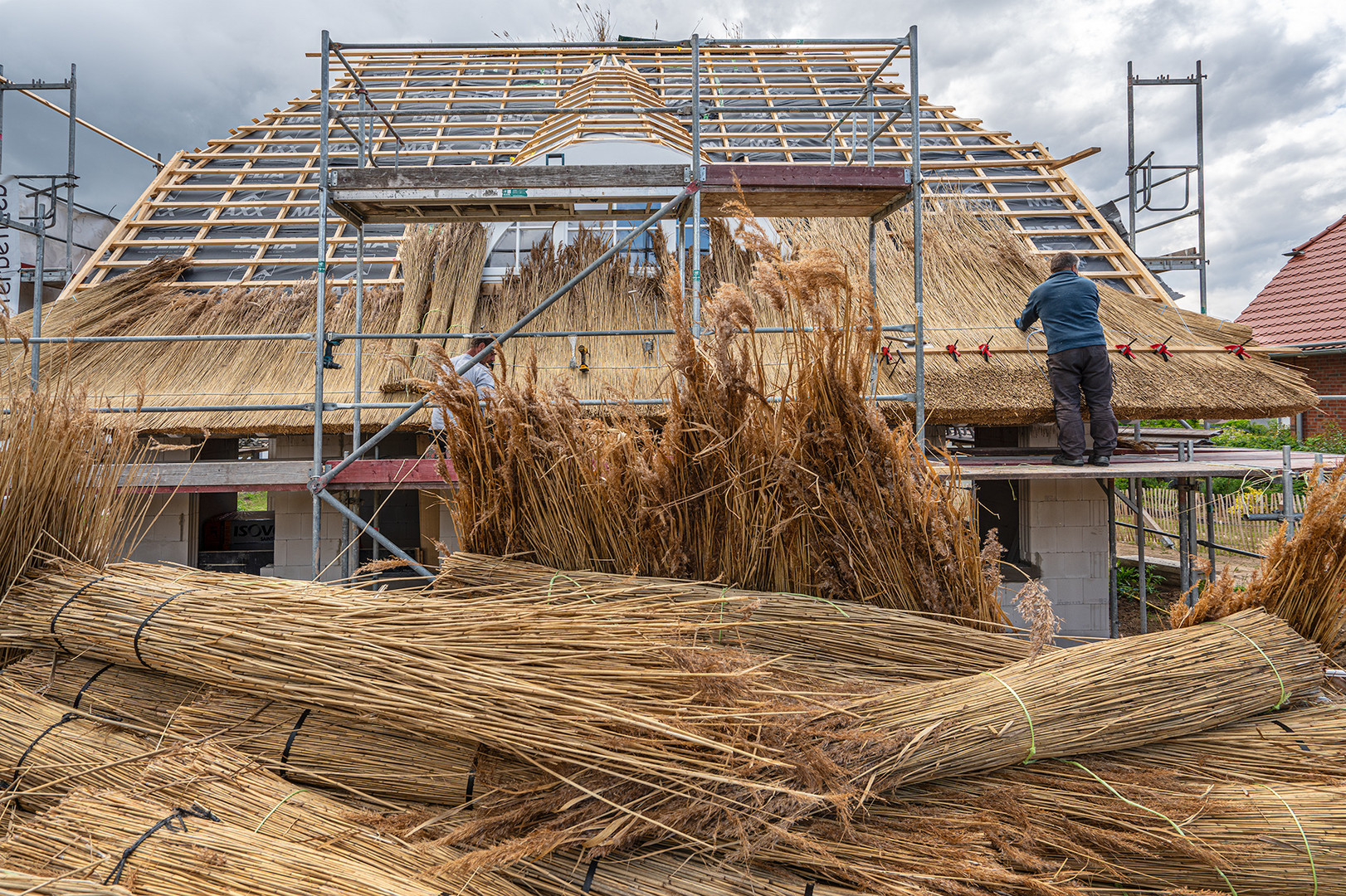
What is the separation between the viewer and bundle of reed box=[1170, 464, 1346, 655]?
7.68ft

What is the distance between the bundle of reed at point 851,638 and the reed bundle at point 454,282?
3.59 meters

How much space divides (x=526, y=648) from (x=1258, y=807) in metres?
2.11

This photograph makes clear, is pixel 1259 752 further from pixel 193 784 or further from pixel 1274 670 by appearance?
pixel 193 784

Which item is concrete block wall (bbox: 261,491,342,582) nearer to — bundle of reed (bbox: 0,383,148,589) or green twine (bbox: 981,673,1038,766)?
bundle of reed (bbox: 0,383,148,589)

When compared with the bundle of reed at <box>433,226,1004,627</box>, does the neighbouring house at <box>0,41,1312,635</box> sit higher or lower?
higher

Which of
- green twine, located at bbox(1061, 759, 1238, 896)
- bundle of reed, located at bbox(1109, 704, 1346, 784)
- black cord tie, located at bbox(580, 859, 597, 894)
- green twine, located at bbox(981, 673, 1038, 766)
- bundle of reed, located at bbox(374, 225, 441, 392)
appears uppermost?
bundle of reed, located at bbox(374, 225, 441, 392)

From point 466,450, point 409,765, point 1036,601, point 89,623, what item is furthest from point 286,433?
point 1036,601

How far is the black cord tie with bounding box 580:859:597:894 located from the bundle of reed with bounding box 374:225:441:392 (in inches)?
155

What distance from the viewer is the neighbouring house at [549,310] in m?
4.93

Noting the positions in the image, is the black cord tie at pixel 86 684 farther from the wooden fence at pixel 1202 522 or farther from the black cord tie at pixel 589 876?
the wooden fence at pixel 1202 522

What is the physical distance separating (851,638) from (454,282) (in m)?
4.67

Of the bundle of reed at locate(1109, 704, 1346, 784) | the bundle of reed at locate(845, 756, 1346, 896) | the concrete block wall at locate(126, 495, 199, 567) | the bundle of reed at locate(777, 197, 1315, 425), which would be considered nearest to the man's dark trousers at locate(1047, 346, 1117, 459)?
the bundle of reed at locate(777, 197, 1315, 425)

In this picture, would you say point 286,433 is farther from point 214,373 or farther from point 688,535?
point 688,535

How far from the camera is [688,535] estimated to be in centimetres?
247
